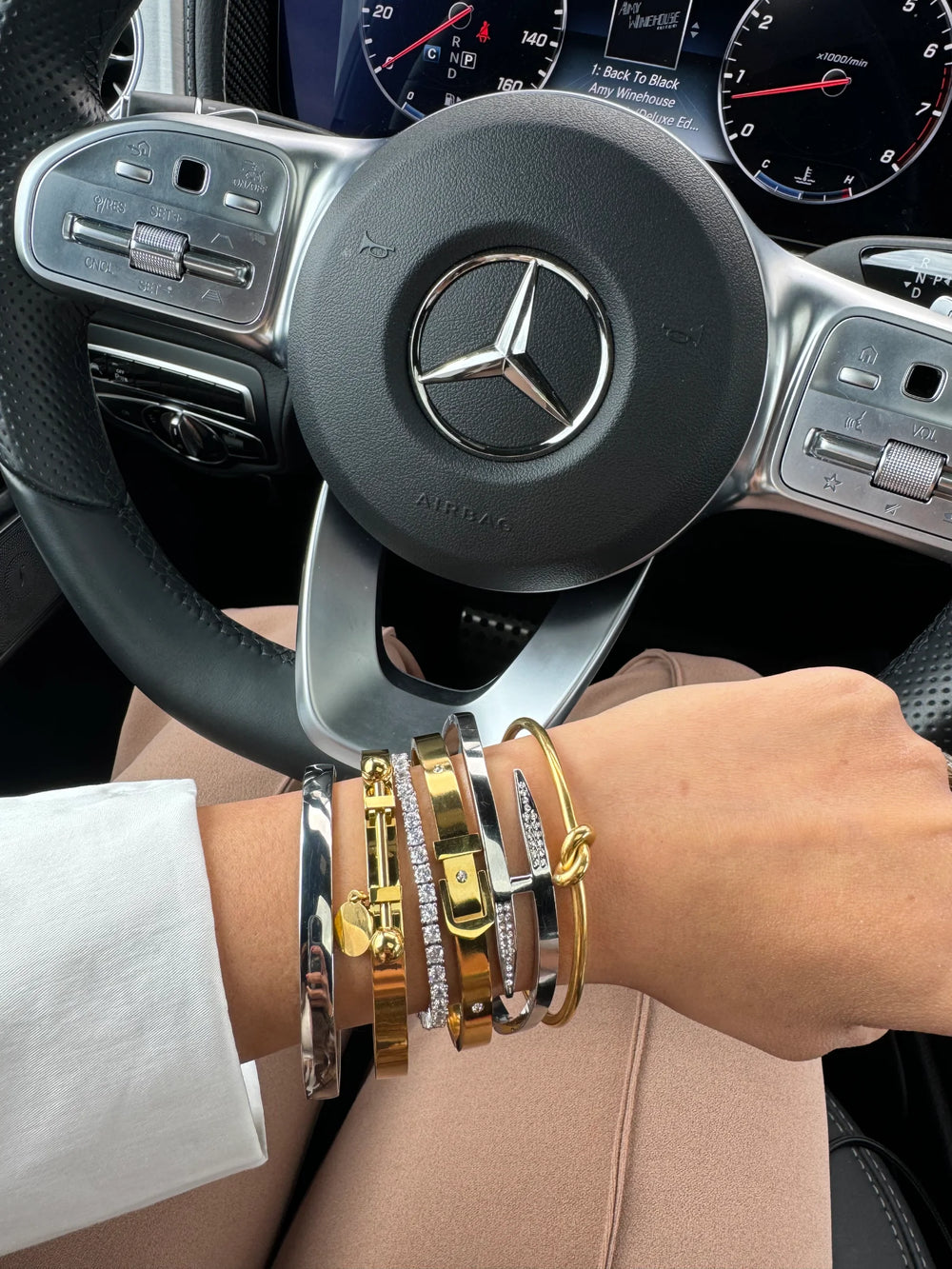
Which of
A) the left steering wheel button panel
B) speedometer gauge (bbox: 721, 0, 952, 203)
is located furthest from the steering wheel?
speedometer gauge (bbox: 721, 0, 952, 203)

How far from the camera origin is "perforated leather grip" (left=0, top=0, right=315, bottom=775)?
0.71m

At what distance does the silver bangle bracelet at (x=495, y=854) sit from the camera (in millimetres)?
484

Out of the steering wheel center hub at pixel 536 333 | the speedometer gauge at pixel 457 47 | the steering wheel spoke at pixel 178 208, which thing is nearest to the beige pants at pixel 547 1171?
the steering wheel center hub at pixel 536 333

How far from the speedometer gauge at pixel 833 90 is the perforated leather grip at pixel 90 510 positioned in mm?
618

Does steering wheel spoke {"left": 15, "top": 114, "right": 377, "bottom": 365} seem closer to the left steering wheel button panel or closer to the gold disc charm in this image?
the left steering wheel button panel

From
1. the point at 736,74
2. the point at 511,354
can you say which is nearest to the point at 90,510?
the point at 511,354

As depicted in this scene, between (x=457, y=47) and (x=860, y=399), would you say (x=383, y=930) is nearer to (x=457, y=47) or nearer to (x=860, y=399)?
(x=860, y=399)

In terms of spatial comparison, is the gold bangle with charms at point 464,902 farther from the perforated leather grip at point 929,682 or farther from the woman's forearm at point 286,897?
the perforated leather grip at point 929,682

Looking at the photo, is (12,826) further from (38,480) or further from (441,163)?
(441,163)

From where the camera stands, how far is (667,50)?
1016mm

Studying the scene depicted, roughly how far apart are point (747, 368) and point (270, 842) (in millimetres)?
427

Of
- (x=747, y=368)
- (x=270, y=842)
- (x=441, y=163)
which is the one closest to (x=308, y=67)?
(x=441, y=163)

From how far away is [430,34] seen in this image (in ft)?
3.47

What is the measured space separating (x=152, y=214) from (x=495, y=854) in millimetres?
541
